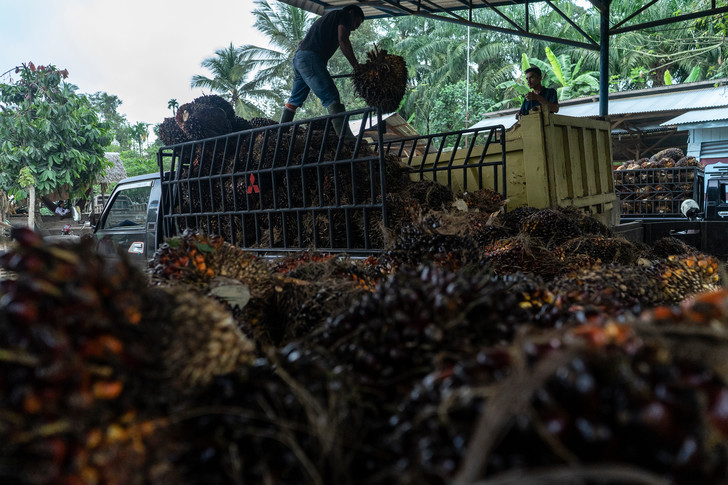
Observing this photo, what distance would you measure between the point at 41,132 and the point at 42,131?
0.09m

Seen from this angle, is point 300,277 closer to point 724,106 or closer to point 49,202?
point 49,202

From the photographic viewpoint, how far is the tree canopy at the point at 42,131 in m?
13.2

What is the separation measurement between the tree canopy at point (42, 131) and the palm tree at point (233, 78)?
19.6 meters

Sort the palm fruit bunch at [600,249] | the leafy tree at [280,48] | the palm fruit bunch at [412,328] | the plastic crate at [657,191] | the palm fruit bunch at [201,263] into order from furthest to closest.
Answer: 1. the leafy tree at [280,48]
2. the plastic crate at [657,191]
3. the palm fruit bunch at [600,249]
4. the palm fruit bunch at [201,263]
5. the palm fruit bunch at [412,328]

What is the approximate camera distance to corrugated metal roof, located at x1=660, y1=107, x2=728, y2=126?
14497mm

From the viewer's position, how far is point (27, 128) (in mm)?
13219

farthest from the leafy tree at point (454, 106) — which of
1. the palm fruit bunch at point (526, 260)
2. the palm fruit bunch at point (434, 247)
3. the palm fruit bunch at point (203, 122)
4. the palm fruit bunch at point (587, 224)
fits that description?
the palm fruit bunch at point (434, 247)

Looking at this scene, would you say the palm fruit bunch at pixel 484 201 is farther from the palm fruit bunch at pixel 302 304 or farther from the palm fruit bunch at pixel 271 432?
the palm fruit bunch at pixel 271 432

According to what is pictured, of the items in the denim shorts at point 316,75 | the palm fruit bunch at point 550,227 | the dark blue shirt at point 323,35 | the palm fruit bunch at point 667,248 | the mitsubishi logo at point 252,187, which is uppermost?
the dark blue shirt at point 323,35

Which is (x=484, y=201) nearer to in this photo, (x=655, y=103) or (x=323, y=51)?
(x=323, y=51)

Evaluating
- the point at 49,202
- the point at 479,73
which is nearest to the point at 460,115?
the point at 479,73

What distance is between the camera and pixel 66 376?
1.90 ft

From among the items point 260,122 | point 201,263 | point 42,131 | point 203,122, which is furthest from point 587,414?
point 42,131

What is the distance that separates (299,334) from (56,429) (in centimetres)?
94
